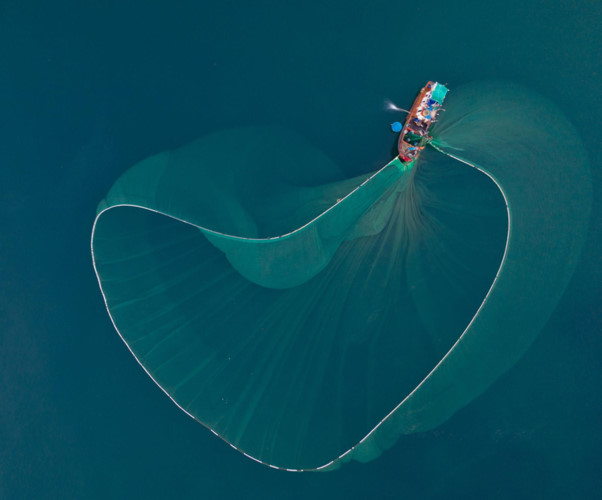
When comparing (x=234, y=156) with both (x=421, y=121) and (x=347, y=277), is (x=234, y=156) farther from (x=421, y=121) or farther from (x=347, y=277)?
(x=421, y=121)

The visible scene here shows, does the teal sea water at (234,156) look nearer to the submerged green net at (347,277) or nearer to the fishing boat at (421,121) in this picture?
the submerged green net at (347,277)

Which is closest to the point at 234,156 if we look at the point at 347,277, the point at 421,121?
the point at 347,277

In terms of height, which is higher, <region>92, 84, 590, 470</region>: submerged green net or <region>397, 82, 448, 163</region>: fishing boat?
<region>397, 82, 448, 163</region>: fishing boat

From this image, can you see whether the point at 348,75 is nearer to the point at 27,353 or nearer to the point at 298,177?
the point at 298,177

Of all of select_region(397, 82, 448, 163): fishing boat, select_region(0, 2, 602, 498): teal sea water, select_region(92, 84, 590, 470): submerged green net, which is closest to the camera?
select_region(92, 84, 590, 470): submerged green net

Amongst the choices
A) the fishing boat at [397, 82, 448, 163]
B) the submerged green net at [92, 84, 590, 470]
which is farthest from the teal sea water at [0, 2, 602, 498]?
the fishing boat at [397, 82, 448, 163]

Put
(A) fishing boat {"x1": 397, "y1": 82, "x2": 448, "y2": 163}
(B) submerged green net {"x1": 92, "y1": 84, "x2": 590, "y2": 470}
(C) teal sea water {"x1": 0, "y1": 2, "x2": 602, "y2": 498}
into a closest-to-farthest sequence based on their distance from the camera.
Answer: (B) submerged green net {"x1": 92, "y1": 84, "x2": 590, "y2": 470}
(A) fishing boat {"x1": 397, "y1": 82, "x2": 448, "y2": 163}
(C) teal sea water {"x1": 0, "y1": 2, "x2": 602, "y2": 498}

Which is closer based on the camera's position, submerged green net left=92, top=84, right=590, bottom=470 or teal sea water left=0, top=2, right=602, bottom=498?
submerged green net left=92, top=84, right=590, bottom=470

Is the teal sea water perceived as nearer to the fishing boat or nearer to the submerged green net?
the submerged green net
